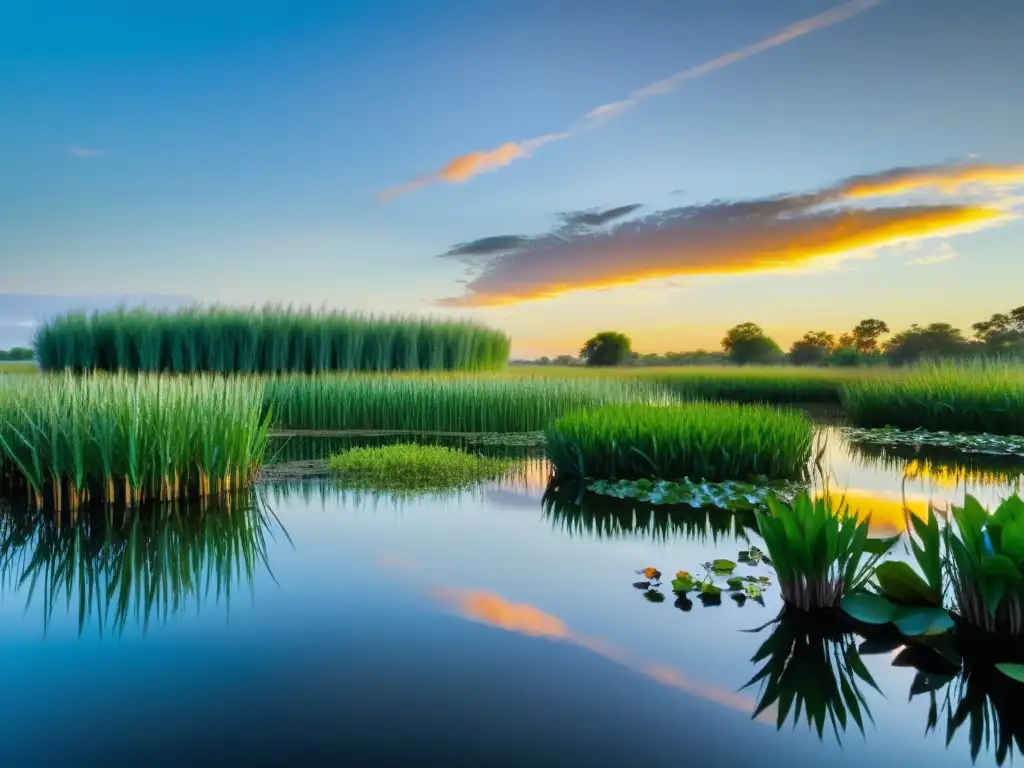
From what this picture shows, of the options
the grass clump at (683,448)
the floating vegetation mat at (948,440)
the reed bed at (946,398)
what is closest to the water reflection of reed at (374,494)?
the grass clump at (683,448)

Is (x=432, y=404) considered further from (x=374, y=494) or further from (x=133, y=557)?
(x=133, y=557)

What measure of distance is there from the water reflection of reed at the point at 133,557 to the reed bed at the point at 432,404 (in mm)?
8674

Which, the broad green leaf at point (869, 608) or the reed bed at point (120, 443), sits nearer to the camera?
the broad green leaf at point (869, 608)

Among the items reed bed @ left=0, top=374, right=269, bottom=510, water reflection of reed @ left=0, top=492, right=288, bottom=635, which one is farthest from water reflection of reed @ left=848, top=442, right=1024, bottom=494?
reed bed @ left=0, top=374, right=269, bottom=510

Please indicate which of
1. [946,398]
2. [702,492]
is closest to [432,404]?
[702,492]

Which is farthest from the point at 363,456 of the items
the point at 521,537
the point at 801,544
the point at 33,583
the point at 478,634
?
the point at 801,544

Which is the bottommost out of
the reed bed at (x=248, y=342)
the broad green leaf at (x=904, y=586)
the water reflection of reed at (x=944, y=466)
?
the water reflection of reed at (x=944, y=466)

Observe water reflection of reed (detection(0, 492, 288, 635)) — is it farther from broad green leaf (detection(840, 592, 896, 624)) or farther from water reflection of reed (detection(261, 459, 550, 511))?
broad green leaf (detection(840, 592, 896, 624))

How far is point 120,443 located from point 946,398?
16999mm

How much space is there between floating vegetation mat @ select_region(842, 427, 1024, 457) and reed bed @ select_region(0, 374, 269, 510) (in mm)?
12410

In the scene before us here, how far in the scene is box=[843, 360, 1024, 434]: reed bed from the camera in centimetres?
1573

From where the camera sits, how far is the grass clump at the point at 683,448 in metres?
9.15

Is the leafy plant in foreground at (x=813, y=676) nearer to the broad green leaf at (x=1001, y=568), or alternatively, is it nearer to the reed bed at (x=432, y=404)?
the broad green leaf at (x=1001, y=568)

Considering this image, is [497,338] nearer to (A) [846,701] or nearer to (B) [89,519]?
(B) [89,519]
